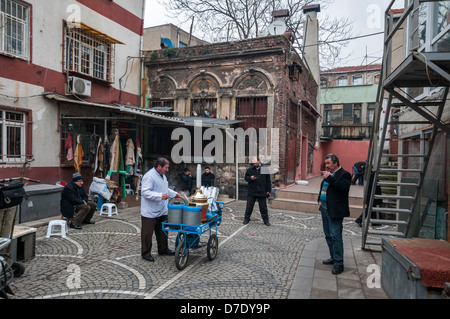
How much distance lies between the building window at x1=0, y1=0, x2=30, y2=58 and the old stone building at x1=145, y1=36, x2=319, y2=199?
5.84m

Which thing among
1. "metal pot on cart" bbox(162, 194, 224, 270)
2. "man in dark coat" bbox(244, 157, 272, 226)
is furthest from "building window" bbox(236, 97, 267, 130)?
"metal pot on cart" bbox(162, 194, 224, 270)

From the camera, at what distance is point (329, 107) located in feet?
103

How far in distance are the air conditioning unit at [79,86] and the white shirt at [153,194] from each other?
6812 millimetres

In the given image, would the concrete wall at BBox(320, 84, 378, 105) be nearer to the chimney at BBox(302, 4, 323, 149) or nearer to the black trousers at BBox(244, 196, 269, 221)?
the chimney at BBox(302, 4, 323, 149)

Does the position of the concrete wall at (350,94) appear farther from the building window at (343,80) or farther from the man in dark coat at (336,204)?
the man in dark coat at (336,204)

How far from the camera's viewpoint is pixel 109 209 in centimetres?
980

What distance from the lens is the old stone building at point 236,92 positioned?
13.3 metres

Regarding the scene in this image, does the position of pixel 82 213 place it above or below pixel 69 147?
below

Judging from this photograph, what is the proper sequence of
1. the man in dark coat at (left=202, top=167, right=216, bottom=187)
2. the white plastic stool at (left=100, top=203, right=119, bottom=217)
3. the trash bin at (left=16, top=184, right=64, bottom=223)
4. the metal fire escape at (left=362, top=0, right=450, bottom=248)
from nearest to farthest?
the metal fire escape at (left=362, top=0, right=450, bottom=248) → the trash bin at (left=16, top=184, right=64, bottom=223) → the white plastic stool at (left=100, top=203, right=119, bottom=217) → the man in dark coat at (left=202, top=167, right=216, bottom=187)

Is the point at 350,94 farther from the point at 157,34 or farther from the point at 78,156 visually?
the point at 78,156

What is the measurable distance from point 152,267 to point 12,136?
6.94 metres

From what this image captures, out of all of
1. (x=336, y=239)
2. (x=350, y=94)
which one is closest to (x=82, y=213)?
(x=336, y=239)

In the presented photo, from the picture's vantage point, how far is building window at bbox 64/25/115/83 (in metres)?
11.2
